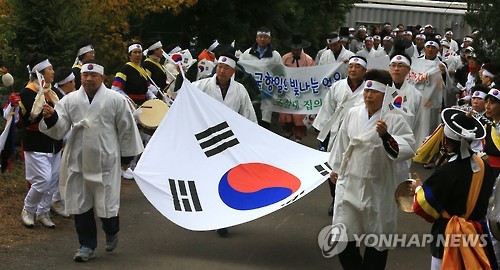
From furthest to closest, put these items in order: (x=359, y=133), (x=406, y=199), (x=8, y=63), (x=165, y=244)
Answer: (x=8, y=63) < (x=165, y=244) < (x=359, y=133) < (x=406, y=199)

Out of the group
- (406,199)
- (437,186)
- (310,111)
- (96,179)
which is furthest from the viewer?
(310,111)

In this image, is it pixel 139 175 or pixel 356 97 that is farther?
pixel 356 97

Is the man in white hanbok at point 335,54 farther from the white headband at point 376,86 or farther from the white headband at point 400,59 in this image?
the white headband at point 376,86

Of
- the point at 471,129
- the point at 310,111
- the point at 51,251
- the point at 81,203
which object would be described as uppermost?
the point at 471,129

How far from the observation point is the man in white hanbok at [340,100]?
9.76 metres

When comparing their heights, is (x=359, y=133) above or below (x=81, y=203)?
above

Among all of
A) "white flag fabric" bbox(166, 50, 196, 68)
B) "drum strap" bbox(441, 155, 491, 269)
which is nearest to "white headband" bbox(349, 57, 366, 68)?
"drum strap" bbox(441, 155, 491, 269)

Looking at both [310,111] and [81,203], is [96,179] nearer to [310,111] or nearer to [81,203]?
[81,203]

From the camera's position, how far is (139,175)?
884cm

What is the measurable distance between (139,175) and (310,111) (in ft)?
19.2

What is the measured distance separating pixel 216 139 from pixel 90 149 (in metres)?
1.47

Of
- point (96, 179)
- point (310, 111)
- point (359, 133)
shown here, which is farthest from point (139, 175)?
point (310, 111)

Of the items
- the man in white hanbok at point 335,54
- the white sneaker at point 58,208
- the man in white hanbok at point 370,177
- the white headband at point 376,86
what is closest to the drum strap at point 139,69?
the white sneaker at point 58,208

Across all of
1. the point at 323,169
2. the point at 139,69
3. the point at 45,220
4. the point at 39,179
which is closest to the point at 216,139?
the point at 323,169
